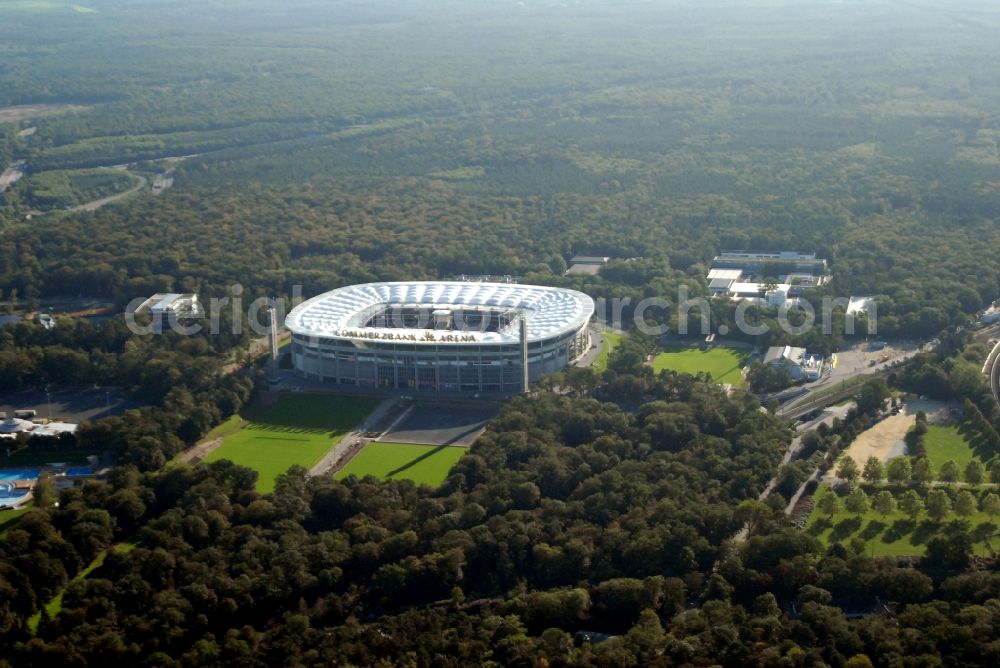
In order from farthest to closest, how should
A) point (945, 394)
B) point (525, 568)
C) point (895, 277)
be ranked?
point (895, 277) → point (945, 394) → point (525, 568)

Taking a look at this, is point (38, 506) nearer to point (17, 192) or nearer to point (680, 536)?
point (680, 536)

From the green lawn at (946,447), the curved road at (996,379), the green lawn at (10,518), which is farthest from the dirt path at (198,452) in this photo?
the curved road at (996,379)

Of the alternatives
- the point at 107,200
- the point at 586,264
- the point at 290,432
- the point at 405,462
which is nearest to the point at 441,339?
the point at 290,432

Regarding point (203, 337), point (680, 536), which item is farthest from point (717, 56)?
point (680, 536)

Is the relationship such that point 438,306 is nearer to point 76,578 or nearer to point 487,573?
point 487,573

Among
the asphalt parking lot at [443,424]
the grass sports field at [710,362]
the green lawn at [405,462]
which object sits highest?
the green lawn at [405,462]

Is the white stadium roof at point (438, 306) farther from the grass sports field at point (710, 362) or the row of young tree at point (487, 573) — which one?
the row of young tree at point (487, 573)

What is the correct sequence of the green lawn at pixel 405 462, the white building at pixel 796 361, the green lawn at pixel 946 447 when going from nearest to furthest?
the green lawn at pixel 946 447
the green lawn at pixel 405 462
the white building at pixel 796 361
